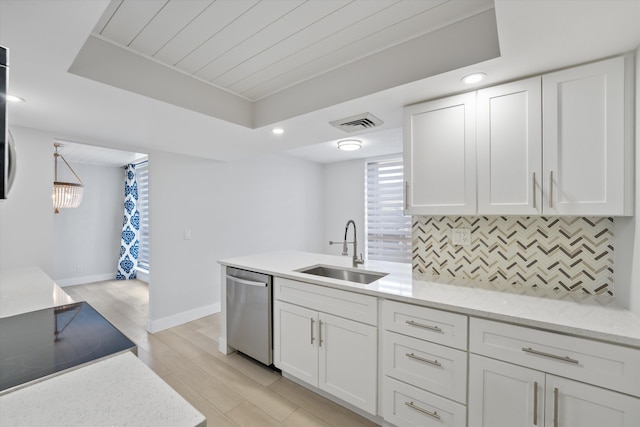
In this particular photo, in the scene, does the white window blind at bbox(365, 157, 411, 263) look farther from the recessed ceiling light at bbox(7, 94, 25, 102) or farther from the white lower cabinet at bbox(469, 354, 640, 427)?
the recessed ceiling light at bbox(7, 94, 25, 102)

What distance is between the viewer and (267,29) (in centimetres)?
163

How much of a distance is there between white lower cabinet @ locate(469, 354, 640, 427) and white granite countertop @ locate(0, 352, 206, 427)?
1.39 metres

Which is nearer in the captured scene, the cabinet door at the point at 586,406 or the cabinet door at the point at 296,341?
the cabinet door at the point at 586,406

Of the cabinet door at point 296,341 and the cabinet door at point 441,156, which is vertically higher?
the cabinet door at point 441,156

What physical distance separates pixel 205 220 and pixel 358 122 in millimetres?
2571

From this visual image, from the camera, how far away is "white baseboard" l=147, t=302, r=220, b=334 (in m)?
3.32

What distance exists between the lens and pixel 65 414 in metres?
0.63

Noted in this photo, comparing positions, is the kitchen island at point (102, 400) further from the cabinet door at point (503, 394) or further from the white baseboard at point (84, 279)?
the white baseboard at point (84, 279)

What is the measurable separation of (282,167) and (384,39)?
3.45 metres

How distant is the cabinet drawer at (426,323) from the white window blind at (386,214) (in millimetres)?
3324

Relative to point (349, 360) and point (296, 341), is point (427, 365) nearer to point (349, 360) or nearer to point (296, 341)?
point (349, 360)

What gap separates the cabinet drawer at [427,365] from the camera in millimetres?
1479

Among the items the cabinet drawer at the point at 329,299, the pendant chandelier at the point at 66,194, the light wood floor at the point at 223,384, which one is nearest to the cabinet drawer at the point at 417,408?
the light wood floor at the point at 223,384

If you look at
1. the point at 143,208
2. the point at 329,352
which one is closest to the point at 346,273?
the point at 329,352
